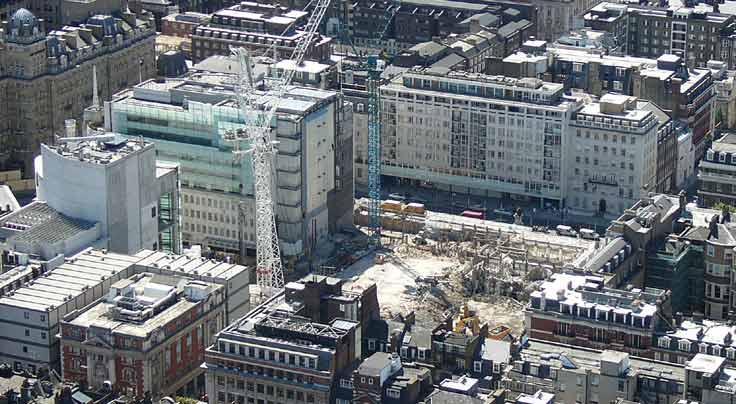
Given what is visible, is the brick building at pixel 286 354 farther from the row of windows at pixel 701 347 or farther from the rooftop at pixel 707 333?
the rooftop at pixel 707 333

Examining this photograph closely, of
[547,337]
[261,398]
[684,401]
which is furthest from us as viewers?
[547,337]

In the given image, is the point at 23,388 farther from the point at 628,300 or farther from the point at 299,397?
the point at 628,300

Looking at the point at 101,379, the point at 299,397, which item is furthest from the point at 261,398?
the point at 101,379

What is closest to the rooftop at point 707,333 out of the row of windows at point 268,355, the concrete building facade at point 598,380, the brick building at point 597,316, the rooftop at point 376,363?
the brick building at point 597,316

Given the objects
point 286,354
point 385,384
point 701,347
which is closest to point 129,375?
point 286,354

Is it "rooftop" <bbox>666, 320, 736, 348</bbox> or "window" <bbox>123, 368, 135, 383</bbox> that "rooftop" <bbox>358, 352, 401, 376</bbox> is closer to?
"window" <bbox>123, 368, 135, 383</bbox>

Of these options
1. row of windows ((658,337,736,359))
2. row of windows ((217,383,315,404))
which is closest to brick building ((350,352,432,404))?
row of windows ((217,383,315,404))

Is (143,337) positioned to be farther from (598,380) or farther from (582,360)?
(598,380)
